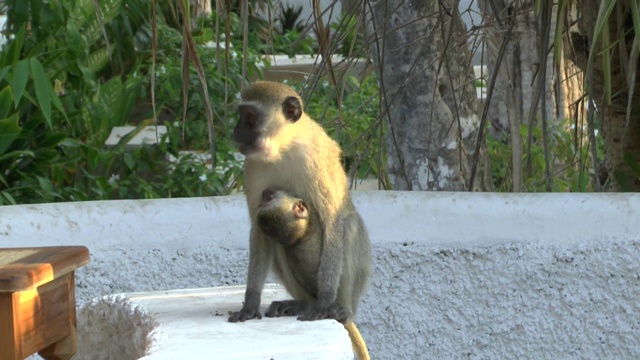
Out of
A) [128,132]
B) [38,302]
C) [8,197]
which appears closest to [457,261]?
[38,302]

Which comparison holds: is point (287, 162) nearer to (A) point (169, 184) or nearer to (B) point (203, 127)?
(A) point (169, 184)

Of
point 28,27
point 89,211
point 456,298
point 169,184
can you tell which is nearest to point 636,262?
point 456,298

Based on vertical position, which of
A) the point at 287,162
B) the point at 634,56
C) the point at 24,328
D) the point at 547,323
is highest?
the point at 634,56

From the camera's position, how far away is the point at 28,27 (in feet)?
23.2

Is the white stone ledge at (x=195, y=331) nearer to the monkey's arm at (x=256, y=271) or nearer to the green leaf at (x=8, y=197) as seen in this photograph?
the monkey's arm at (x=256, y=271)

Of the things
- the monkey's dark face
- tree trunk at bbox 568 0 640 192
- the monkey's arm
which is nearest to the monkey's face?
the monkey's dark face

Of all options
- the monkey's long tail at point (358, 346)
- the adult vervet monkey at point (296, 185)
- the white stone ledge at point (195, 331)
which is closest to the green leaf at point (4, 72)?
the white stone ledge at point (195, 331)

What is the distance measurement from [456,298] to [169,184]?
278cm

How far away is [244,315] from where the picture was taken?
2.99 meters

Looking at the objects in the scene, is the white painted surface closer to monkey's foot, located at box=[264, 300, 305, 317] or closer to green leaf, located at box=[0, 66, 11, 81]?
green leaf, located at box=[0, 66, 11, 81]

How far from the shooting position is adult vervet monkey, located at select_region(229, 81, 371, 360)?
319 cm

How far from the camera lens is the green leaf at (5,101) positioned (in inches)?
227

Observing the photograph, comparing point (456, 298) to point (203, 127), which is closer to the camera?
point (456, 298)

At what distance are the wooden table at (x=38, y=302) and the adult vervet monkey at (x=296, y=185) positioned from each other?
505 mm
